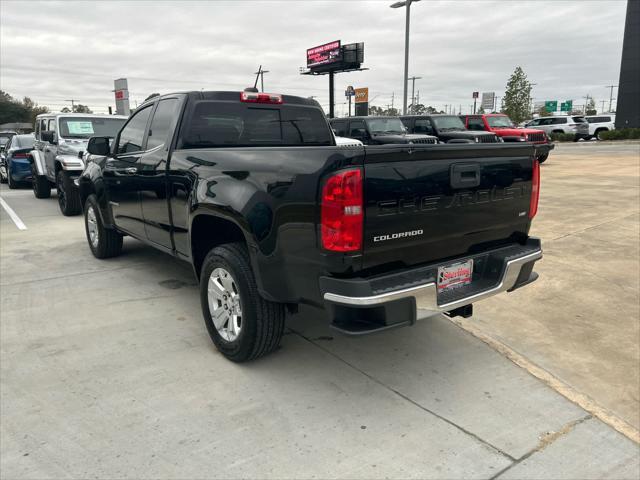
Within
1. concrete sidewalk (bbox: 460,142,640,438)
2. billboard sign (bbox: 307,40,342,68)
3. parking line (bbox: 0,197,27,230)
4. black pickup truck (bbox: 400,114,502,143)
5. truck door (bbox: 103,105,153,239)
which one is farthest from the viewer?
billboard sign (bbox: 307,40,342,68)

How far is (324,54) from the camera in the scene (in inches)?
1781

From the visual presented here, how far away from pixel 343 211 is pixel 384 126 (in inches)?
566

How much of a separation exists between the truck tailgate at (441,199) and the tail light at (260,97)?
2.11 metres

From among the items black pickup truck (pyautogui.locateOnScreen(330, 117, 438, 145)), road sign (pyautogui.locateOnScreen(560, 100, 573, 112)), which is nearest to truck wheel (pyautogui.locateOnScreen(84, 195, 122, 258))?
black pickup truck (pyautogui.locateOnScreen(330, 117, 438, 145))

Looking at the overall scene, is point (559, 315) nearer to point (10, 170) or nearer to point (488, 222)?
point (488, 222)

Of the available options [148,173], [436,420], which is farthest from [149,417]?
[148,173]

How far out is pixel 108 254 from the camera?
237 inches

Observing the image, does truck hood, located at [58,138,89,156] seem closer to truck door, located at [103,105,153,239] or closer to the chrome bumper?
truck door, located at [103,105,153,239]

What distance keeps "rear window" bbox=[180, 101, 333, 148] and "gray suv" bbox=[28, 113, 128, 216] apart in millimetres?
5747

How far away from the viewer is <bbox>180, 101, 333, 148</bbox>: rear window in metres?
4.06

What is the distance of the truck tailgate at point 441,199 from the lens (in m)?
2.58

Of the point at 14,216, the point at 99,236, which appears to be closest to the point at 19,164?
the point at 14,216

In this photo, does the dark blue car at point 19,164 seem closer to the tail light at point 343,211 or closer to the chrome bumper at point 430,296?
the tail light at point 343,211

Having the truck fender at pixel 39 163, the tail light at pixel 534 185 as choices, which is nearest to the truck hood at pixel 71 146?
the truck fender at pixel 39 163
